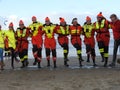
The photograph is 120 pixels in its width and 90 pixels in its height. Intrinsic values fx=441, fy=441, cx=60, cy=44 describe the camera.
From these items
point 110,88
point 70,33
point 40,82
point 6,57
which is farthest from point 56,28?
point 6,57

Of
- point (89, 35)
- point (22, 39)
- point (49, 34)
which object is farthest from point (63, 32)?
point (22, 39)

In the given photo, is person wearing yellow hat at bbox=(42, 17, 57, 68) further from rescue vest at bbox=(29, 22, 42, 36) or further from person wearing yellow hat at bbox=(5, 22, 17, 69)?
person wearing yellow hat at bbox=(5, 22, 17, 69)

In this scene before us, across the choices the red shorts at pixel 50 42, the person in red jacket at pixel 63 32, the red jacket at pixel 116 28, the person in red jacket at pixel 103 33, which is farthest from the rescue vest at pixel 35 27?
the red jacket at pixel 116 28

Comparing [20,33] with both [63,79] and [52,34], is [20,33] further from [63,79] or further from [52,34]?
[63,79]

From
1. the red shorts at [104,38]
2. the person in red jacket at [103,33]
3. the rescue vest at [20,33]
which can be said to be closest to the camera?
the person in red jacket at [103,33]

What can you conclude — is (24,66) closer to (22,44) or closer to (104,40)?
(22,44)

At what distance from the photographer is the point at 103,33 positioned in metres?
16.3

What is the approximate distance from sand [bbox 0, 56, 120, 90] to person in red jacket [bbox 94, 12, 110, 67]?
99cm

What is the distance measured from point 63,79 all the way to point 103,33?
387 centimetres

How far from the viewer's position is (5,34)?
16.6 metres

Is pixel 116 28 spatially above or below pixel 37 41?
above

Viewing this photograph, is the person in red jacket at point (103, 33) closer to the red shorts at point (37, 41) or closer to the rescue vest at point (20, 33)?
the red shorts at point (37, 41)

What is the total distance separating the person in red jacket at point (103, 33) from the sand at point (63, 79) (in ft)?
3.24

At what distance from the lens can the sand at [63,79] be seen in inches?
460
